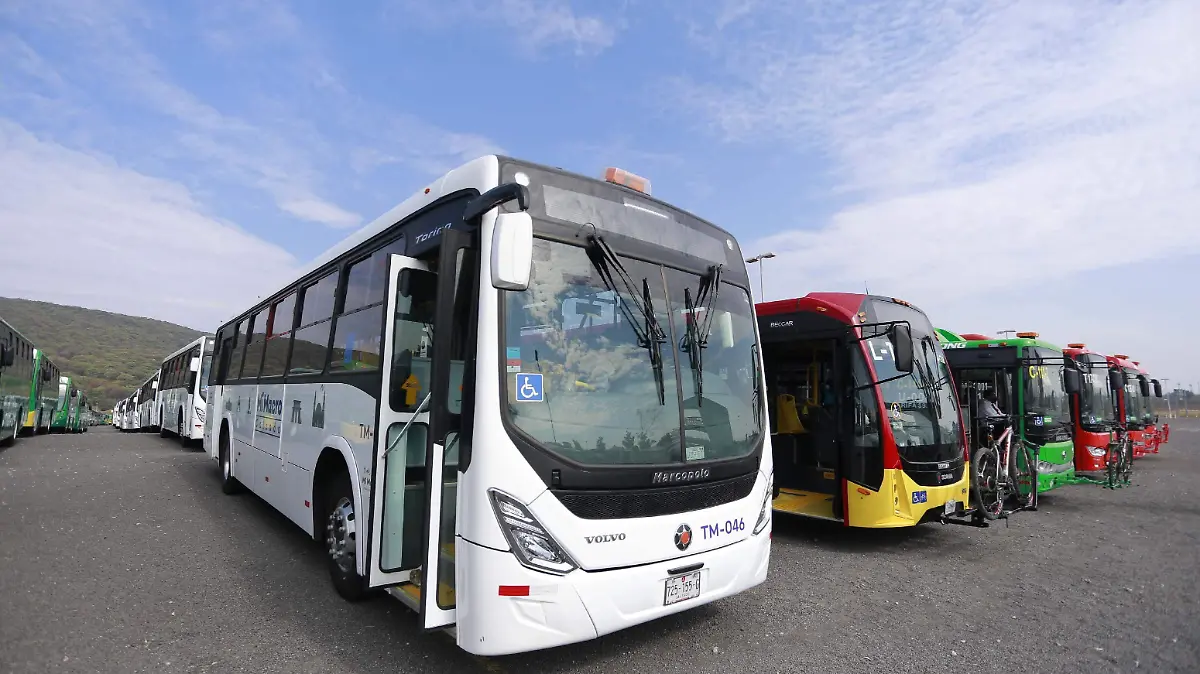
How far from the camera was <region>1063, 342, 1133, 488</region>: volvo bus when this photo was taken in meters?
11.7

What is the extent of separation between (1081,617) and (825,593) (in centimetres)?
188

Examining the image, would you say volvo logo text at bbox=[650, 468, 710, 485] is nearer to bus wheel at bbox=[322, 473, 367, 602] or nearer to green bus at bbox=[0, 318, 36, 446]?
bus wheel at bbox=[322, 473, 367, 602]

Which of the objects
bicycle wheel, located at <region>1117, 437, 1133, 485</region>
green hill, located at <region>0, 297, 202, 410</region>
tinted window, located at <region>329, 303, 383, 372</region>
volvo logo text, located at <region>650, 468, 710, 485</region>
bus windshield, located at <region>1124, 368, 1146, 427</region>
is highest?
green hill, located at <region>0, 297, 202, 410</region>

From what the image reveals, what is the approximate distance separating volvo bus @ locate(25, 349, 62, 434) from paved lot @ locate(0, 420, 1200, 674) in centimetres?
1544

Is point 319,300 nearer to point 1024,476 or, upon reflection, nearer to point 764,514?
point 764,514

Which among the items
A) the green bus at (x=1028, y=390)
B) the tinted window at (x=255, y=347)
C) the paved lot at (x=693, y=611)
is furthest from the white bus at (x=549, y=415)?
the green bus at (x=1028, y=390)

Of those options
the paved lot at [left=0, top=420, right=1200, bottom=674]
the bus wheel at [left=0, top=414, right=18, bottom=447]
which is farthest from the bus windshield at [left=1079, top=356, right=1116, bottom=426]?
the bus wheel at [left=0, top=414, right=18, bottom=447]

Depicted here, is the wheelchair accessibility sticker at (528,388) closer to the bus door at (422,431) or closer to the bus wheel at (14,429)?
the bus door at (422,431)

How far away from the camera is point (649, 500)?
3.69m

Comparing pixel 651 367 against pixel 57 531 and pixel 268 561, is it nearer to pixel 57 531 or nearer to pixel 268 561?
pixel 268 561

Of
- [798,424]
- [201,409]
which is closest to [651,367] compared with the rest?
[798,424]

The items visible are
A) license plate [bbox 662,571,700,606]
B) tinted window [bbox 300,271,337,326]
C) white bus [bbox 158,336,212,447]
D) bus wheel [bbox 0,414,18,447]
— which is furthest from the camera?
white bus [bbox 158,336,212,447]

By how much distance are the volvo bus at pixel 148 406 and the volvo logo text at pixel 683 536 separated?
28725 millimetres

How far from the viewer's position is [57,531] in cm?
710
